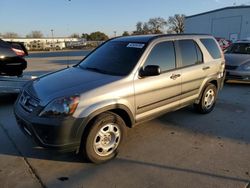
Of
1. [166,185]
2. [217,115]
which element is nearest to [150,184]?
[166,185]

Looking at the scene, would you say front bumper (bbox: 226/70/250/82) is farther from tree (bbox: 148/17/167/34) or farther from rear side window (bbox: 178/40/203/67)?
tree (bbox: 148/17/167/34)

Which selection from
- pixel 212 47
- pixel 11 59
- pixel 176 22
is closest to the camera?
pixel 212 47

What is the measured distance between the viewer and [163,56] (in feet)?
13.5

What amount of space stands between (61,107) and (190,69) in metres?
A: 2.66

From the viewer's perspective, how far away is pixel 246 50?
373 inches

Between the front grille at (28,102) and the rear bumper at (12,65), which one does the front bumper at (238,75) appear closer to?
the rear bumper at (12,65)

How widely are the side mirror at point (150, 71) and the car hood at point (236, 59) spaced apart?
6.05 metres

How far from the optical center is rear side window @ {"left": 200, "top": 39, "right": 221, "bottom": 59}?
518 cm

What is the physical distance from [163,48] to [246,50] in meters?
6.80

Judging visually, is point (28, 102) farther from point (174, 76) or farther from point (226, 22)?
point (226, 22)

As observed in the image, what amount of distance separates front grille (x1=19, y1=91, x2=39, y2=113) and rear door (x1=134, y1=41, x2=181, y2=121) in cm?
143

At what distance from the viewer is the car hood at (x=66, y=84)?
3131 mm

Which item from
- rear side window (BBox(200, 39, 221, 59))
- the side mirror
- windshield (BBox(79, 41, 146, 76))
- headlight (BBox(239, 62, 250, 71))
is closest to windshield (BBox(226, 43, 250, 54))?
headlight (BBox(239, 62, 250, 71))

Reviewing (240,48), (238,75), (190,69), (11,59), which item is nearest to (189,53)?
(190,69)
